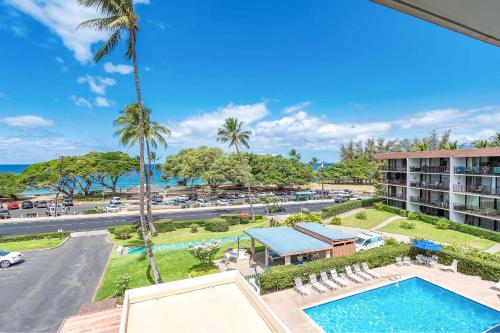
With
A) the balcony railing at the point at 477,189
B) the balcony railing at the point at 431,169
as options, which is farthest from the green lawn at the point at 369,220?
the balcony railing at the point at 477,189

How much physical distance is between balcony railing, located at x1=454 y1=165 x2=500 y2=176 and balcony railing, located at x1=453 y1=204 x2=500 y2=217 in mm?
4027

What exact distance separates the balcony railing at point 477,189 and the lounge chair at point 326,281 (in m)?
23.6

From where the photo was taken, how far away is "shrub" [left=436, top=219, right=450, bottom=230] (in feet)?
109

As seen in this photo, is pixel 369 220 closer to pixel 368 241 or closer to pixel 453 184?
pixel 453 184

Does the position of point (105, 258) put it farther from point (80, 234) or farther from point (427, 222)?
point (427, 222)

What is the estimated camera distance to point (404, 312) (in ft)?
55.1

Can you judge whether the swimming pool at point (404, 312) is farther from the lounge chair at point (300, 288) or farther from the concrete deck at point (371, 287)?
the lounge chair at point (300, 288)

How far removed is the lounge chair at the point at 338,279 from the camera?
761 inches

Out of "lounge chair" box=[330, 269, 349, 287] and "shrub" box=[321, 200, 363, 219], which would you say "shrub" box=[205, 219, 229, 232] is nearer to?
"shrub" box=[321, 200, 363, 219]

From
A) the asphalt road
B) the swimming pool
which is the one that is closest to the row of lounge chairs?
the swimming pool

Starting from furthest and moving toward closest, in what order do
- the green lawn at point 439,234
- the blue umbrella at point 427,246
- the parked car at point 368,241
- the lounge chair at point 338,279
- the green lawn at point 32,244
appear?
the green lawn at point 32,244, the green lawn at point 439,234, the parked car at point 368,241, the blue umbrella at point 427,246, the lounge chair at point 338,279

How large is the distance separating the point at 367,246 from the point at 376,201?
23.5 m

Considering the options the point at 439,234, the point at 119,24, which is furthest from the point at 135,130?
the point at 439,234

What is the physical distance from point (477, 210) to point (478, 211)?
0.16m
